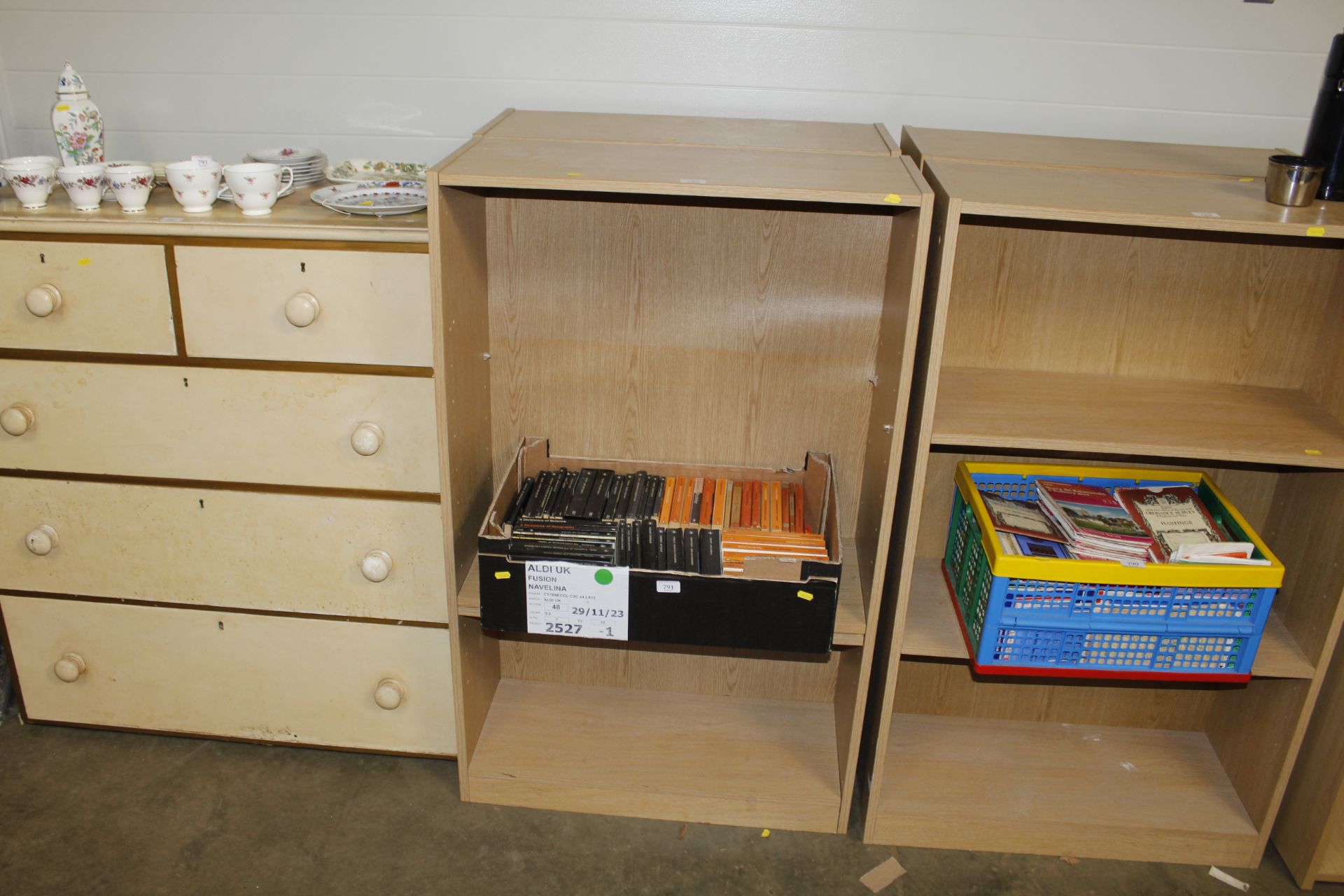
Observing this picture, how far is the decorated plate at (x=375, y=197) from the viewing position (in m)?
1.80

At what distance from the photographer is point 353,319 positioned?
178cm

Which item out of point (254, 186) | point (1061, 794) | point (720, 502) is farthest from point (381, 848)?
point (1061, 794)

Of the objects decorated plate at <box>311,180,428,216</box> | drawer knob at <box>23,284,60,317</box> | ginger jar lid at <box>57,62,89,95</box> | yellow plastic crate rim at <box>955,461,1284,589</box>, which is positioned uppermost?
ginger jar lid at <box>57,62,89,95</box>

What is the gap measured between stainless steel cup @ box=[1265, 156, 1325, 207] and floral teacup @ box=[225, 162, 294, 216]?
67.4 inches

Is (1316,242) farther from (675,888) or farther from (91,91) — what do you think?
(91,91)

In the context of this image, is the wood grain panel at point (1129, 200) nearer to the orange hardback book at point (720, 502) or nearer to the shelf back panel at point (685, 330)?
the shelf back panel at point (685, 330)

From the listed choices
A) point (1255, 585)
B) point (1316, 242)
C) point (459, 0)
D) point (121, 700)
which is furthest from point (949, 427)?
point (121, 700)

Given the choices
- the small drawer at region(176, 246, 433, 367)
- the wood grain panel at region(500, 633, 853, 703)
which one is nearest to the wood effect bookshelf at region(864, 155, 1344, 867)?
the wood grain panel at region(500, 633, 853, 703)

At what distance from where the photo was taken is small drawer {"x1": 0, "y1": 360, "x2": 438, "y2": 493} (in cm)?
184

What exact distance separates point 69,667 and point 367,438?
3.02 ft

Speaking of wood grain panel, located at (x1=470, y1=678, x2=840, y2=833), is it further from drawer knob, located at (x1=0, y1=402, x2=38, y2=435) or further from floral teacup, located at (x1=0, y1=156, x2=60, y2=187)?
floral teacup, located at (x1=0, y1=156, x2=60, y2=187)

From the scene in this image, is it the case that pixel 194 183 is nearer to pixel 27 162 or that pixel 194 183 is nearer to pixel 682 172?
pixel 27 162

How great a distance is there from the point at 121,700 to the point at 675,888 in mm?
1286

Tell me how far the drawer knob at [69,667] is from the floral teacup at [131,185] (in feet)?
3.24
